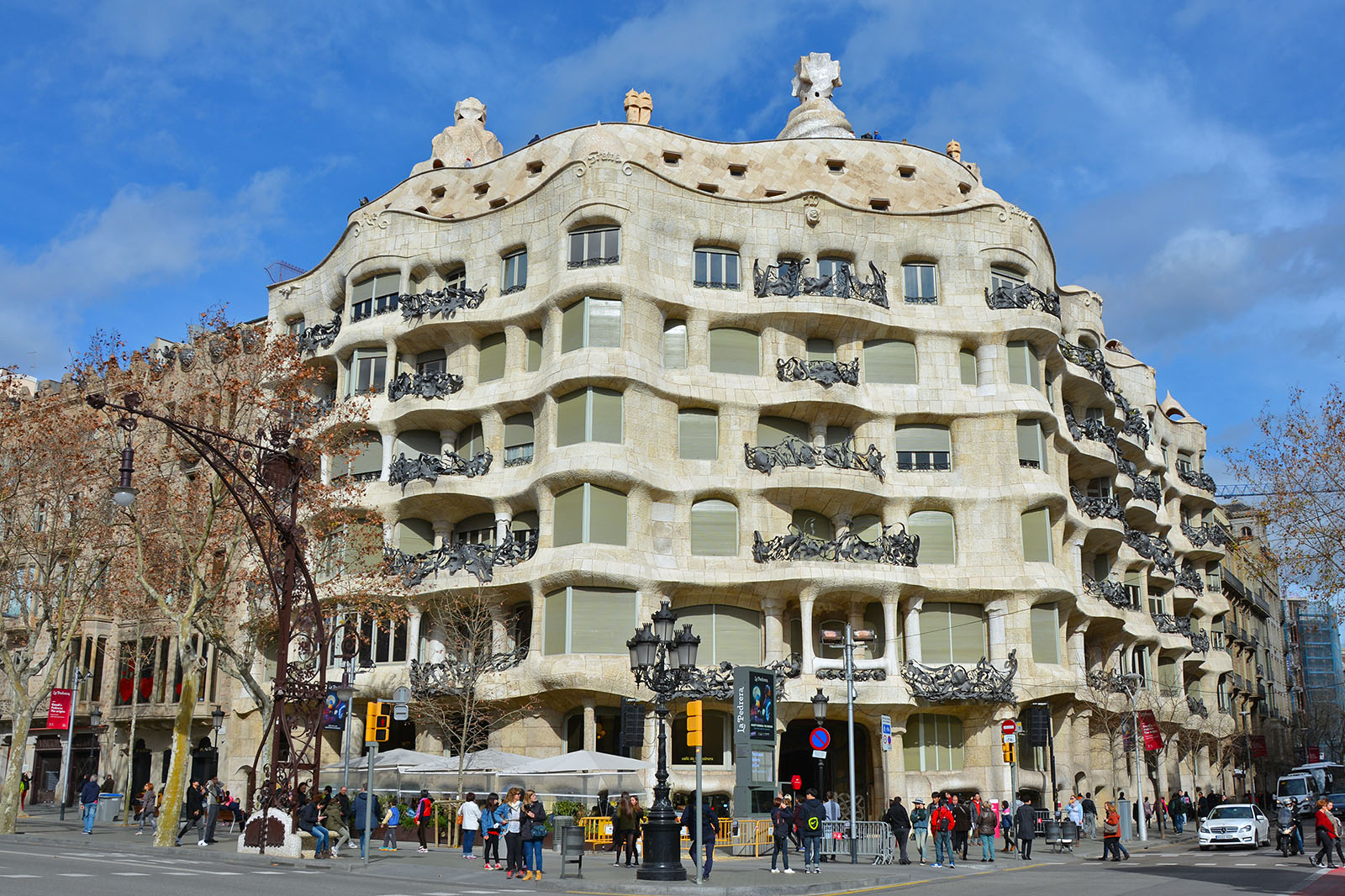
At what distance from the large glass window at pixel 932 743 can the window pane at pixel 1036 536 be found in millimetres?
6350

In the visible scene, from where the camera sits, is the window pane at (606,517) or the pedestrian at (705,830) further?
the window pane at (606,517)

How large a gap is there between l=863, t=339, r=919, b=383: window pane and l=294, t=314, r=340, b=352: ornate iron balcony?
20217mm

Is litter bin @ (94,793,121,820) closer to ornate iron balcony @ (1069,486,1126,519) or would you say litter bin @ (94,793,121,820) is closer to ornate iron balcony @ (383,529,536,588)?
ornate iron balcony @ (383,529,536,588)

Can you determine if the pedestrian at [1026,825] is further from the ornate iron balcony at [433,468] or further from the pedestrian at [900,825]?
the ornate iron balcony at [433,468]

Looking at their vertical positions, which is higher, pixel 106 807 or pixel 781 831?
pixel 781 831

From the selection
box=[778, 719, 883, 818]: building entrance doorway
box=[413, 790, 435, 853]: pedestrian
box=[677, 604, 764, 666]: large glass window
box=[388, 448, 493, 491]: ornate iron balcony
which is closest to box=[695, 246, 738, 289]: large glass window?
box=[388, 448, 493, 491]: ornate iron balcony

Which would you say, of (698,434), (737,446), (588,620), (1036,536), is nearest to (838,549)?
(737,446)

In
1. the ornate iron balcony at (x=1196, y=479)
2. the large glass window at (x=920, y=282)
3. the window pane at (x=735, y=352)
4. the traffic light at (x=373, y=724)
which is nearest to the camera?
the traffic light at (x=373, y=724)

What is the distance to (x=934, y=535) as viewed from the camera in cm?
4328

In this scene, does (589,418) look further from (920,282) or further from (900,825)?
(900,825)

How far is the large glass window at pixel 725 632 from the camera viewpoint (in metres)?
41.0

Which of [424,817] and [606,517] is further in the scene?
[606,517]

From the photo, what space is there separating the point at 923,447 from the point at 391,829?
22.7m

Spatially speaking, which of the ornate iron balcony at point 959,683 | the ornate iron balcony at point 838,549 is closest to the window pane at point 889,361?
the ornate iron balcony at point 838,549
